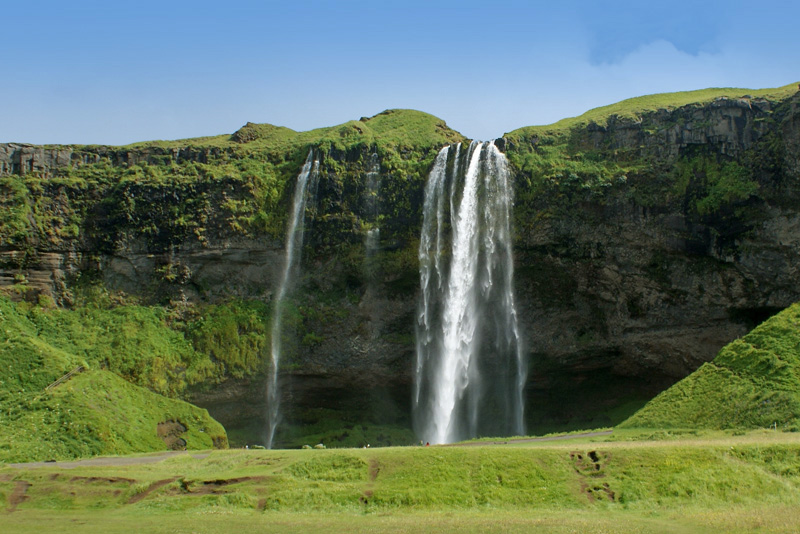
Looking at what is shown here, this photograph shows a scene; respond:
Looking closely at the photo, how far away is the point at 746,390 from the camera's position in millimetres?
34031

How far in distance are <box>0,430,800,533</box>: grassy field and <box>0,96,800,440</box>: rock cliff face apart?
17.6m

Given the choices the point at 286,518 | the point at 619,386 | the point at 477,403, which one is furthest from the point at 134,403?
the point at 619,386

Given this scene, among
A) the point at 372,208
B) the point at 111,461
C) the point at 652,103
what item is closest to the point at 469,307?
the point at 372,208

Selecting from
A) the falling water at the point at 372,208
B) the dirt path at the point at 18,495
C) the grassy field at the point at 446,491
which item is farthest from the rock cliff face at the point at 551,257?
the dirt path at the point at 18,495

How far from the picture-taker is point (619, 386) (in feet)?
158

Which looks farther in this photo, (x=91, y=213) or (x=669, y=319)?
(x=91, y=213)

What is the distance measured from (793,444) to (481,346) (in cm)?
2361

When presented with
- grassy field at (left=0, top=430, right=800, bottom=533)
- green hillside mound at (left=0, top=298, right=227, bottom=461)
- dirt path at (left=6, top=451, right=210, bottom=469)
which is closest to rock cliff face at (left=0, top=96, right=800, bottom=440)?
green hillside mound at (left=0, top=298, right=227, bottom=461)

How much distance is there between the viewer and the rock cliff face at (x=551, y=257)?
141 feet

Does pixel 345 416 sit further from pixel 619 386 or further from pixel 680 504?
pixel 680 504

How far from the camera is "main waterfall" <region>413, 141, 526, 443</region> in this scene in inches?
1816

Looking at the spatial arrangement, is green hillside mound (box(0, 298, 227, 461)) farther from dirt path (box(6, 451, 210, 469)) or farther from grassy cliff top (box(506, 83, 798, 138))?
grassy cliff top (box(506, 83, 798, 138))

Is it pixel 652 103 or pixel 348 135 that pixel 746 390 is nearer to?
pixel 652 103

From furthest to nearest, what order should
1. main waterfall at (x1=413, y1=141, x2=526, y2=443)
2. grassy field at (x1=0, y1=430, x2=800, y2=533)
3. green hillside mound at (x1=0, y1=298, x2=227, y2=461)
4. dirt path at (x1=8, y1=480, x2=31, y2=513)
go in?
1. main waterfall at (x1=413, y1=141, x2=526, y2=443)
2. green hillside mound at (x1=0, y1=298, x2=227, y2=461)
3. dirt path at (x1=8, y1=480, x2=31, y2=513)
4. grassy field at (x1=0, y1=430, x2=800, y2=533)
